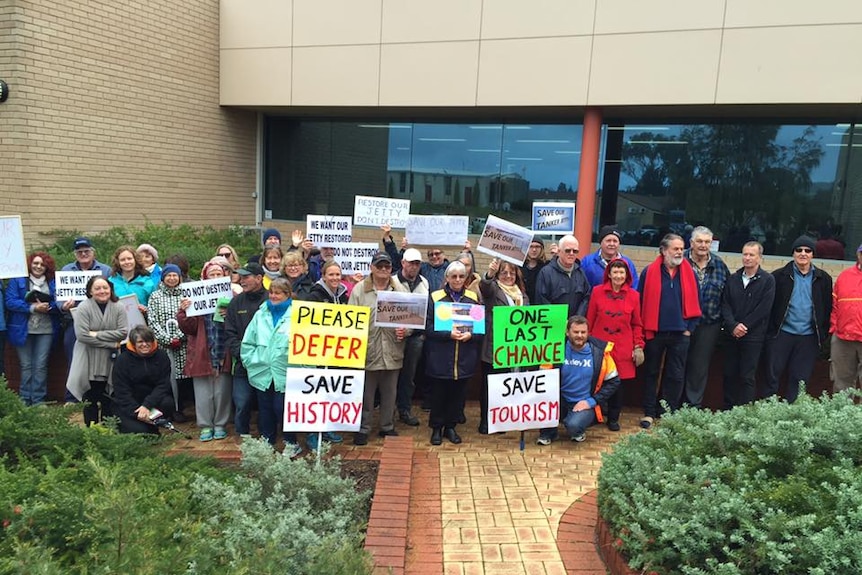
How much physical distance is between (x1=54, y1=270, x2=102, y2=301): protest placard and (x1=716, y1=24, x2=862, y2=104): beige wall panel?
10.1 metres

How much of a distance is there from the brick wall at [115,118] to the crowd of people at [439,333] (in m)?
4.07

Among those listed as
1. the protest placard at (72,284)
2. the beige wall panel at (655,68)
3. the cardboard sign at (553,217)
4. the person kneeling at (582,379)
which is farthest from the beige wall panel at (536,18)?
the protest placard at (72,284)

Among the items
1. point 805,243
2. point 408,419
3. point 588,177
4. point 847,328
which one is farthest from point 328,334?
point 588,177

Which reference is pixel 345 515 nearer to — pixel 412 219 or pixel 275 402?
pixel 275 402

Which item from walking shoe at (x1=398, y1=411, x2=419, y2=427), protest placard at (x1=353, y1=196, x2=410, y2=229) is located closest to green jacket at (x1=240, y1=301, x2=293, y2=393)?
walking shoe at (x1=398, y1=411, x2=419, y2=427)

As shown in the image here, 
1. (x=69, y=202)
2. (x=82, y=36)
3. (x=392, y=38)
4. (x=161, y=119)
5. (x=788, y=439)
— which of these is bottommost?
(x=788, y=439)

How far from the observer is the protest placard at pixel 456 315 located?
5.68m

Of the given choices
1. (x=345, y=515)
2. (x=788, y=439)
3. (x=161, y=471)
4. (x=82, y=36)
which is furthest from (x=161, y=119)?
(x=788, y=439)

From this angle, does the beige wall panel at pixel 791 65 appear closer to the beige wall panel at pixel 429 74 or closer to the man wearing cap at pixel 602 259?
the beige wall panel at pixel 429 74

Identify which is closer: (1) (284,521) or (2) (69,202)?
(1) (284,521)

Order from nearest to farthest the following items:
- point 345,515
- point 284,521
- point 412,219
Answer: point 284,521 → point 345,515 → point 412,219

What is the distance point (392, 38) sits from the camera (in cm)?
1181

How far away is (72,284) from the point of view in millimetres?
6574

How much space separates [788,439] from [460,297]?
304 centimetres
